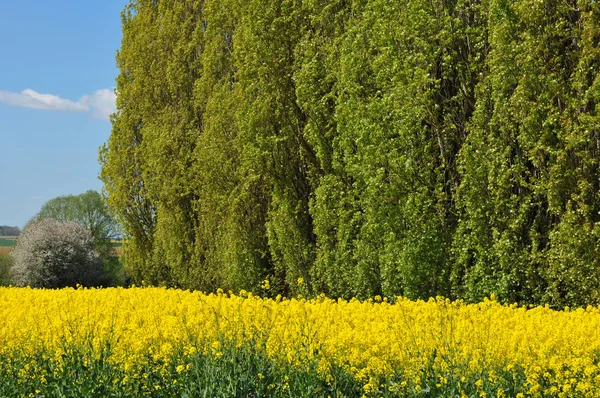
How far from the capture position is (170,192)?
15828mm

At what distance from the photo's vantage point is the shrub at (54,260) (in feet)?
68.5

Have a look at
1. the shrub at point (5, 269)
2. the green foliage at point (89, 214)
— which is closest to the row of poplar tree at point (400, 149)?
the shrub at point (5, 269)

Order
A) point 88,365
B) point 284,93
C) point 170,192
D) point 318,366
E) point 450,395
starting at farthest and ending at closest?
point 170,192, point 284,93, point 88,365, point 318,366, point 450,395

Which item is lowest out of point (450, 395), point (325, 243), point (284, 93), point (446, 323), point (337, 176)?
point (450, 395)

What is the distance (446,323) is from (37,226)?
62.1 feet

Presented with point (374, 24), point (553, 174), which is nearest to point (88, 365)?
point (553, 174)

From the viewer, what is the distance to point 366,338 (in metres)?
5.86

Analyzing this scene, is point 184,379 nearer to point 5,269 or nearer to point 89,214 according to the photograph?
point 5,269

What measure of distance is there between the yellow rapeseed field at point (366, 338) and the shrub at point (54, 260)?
44.5 feet

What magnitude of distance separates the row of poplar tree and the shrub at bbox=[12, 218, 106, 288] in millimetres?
7578

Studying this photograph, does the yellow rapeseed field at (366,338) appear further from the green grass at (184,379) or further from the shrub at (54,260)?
the shrub at (54,260)

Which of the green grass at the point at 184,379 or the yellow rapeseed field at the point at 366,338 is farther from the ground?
the yellow rapeseed field at the point at 366,338

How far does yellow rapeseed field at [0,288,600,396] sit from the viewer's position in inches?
212

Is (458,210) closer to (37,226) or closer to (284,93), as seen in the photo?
(284,93)
